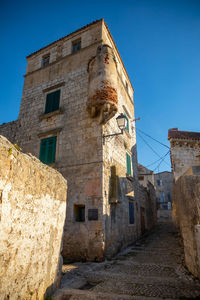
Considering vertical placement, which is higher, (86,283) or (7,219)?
(7,219)

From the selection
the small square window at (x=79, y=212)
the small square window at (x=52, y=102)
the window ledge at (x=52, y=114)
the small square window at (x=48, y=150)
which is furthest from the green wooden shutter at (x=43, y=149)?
the small square window at (x=79, y=212)

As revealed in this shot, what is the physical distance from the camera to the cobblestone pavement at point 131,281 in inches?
139

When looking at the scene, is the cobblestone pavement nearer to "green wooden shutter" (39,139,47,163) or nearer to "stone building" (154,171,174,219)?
"green wooden shutter" (39,139,47,163)

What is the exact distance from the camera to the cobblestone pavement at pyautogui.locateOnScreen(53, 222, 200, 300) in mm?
3531

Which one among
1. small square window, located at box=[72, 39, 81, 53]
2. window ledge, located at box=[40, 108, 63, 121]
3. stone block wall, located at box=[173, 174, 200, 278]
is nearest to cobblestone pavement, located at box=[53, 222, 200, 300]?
stone block wall, located at box=[173, 174, 200, 278]

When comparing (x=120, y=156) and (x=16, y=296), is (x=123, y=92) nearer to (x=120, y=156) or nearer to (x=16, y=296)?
(x=120, y=156)

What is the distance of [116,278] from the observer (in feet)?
15.6

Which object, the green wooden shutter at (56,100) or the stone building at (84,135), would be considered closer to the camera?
the stone building at (84,135)

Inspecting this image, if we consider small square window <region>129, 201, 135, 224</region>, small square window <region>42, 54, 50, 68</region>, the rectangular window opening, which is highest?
small square window <region>42, 54, 50, 68</region>

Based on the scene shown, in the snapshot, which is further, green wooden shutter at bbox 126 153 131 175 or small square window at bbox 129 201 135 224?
green wooden shutter at bbox 126 153 131 175

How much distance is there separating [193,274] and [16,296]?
4.24 meters

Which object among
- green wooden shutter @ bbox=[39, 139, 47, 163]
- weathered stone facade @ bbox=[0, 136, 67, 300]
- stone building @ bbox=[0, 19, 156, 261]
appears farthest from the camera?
green wooden shutter @ bbox=[39, 139, 47, 163]

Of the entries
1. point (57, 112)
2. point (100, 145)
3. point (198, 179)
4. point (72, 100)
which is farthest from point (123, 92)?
point (198, 179)

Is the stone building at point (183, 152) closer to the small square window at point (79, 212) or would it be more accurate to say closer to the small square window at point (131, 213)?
the small square window at point (131, 213)
